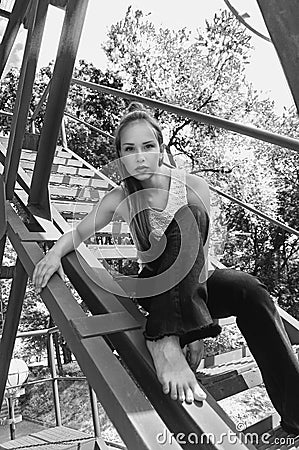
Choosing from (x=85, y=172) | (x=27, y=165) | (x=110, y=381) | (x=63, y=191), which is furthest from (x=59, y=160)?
(x=110, y=381)

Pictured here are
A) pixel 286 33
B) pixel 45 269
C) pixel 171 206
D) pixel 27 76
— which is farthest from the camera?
pixel 27 76

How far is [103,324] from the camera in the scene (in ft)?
4.44

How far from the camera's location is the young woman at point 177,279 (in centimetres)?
117

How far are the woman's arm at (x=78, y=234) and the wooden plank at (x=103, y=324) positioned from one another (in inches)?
9.8

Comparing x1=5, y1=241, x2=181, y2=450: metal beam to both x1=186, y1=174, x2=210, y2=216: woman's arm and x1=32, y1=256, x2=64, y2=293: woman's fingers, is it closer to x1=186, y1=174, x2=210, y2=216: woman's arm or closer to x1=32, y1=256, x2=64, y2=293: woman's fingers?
x1=32, y1=256, x2=64, y2=293: woman's fingers

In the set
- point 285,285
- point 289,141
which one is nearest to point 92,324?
point 289,141

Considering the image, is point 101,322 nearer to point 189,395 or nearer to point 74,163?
point 189,395

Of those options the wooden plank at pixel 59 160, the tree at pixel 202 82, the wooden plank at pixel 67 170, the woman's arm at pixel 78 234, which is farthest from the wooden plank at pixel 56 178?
the tree at pixel 202 82

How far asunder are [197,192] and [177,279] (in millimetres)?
279

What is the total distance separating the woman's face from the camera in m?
1.44

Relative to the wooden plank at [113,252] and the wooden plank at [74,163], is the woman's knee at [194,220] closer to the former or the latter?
the wooden plank at [113,252]

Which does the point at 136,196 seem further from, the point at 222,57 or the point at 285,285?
the point at 222,57

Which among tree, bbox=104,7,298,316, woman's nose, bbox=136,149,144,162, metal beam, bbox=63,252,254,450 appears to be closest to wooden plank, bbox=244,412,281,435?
metal beam, bbox=63,252,254,450

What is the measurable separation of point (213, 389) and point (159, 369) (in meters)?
0.36
